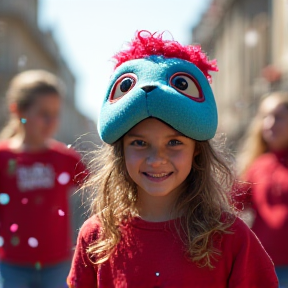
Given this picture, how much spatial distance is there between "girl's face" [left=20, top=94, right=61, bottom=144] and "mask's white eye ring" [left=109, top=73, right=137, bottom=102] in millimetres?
1609

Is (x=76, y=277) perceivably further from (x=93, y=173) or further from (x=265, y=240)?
(x=265, y=240)

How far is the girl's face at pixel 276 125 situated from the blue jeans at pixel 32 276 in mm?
1527

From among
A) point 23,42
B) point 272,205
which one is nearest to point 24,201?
point 272,205

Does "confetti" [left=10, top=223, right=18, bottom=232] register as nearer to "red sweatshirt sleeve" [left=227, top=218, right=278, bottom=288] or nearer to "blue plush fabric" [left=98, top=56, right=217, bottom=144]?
"blue plush fabric" [left=98, top=56, right=217, bottom=144]

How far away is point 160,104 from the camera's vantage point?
192 cm

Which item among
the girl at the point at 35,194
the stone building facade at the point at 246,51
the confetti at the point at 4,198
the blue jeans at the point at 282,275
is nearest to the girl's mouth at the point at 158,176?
the girl at the point at 35,194

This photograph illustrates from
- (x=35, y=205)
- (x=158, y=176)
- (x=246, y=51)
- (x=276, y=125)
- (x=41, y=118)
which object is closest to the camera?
(x=158, y=176)

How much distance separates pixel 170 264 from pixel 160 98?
1.74 ft

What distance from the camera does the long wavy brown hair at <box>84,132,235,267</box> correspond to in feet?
6.42

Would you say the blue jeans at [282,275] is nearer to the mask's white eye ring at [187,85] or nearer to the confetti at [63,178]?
the confetti at [63,178]

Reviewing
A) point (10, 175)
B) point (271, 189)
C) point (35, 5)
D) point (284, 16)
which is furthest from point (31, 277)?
point (35, 5)

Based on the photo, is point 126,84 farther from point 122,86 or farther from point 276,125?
point 276,125

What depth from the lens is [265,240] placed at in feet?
11.4

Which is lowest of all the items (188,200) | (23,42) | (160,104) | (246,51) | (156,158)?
(188,200)
